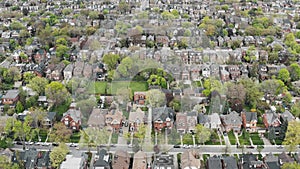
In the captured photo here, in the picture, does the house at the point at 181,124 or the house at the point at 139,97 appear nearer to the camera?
the house at the point at 181,124

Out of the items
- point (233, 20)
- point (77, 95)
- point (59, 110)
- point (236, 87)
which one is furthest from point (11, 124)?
point (233, 20)

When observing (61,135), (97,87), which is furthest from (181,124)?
(97,87)

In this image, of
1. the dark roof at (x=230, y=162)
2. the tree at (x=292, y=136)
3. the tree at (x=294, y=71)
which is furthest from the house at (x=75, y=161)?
the tree at (x=294, y=71)

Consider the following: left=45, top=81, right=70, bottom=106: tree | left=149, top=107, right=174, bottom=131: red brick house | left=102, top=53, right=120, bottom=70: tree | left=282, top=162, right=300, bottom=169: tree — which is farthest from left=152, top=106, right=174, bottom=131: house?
left=102, top=53, right=120, bottom=70: tree

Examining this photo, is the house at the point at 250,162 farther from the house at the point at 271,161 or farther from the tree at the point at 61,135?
the tree at the point at 61,135

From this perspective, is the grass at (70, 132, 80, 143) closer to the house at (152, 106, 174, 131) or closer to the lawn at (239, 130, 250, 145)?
the house at (152, 106, 174, 131)
